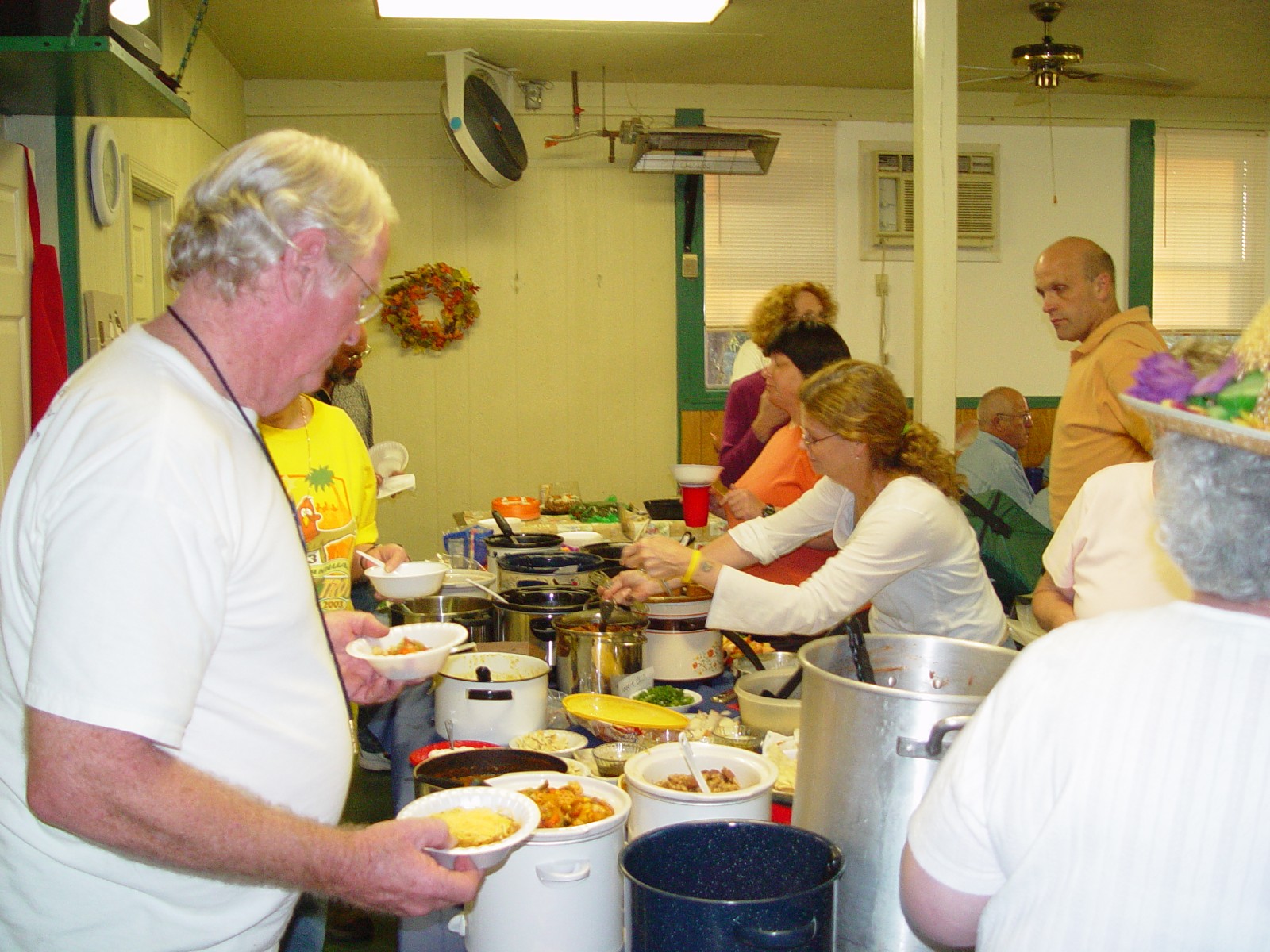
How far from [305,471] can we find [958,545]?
1581 mm

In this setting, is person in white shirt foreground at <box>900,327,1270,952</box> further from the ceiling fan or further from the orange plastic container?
the ceiling fan

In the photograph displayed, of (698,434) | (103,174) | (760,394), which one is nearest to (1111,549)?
(760,394)

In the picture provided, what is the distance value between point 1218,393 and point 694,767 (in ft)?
2.86

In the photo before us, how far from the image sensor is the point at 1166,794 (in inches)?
36.1

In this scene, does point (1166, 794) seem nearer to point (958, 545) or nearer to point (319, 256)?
point (319, 256)

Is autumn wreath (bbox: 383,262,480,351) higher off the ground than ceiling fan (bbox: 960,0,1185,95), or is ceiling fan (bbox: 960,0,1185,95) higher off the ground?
ceiling fan (bbox: 960,0,1185,95)

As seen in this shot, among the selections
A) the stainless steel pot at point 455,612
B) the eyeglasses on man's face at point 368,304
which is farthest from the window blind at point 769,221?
the eyeglasses on man's face at point 368,304

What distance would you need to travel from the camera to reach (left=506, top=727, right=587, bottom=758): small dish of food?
1.87 metres

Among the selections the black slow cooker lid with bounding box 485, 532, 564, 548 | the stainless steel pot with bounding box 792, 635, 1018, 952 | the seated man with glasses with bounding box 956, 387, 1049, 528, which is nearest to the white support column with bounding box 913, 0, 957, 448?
the seated man with glasses with bounding box 956, 387, 1049, 528

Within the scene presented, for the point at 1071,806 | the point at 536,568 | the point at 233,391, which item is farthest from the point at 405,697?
the point at 1071,806

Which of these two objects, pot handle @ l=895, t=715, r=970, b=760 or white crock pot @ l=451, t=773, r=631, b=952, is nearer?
pot handle @ l=895, t=715, r=970, b=760

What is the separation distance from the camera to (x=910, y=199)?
6.80 m

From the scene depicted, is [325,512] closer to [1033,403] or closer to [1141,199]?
[1033,403]

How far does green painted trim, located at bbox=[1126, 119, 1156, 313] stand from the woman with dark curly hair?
334cm
